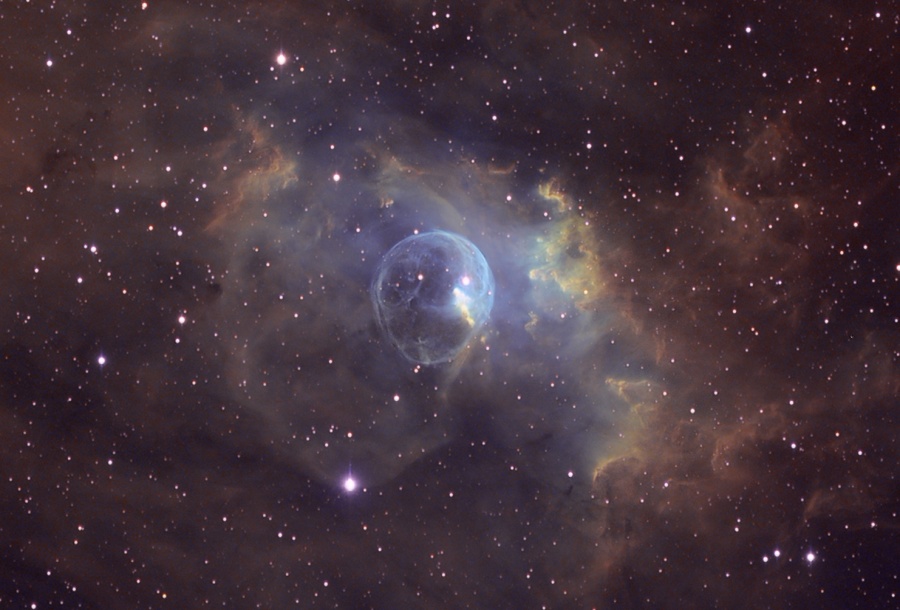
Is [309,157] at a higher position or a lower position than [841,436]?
higher

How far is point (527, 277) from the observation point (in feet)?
16.8

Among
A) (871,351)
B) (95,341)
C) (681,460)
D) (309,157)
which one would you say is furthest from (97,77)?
(871,351)

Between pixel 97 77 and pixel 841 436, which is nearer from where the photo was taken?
pixel 97 77

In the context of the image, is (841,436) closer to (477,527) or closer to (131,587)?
(477,527)

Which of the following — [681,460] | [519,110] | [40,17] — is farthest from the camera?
[681,460]

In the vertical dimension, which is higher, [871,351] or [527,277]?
[527,277]

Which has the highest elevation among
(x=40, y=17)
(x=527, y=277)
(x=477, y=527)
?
(x=40, y=17)

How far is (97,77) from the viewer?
4652 millimetres

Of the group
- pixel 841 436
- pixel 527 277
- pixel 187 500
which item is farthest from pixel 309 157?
pixel 841 436

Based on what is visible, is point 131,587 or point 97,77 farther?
point 131,587

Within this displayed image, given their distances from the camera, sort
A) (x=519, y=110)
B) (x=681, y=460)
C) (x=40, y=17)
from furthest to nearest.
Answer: (x=681, y=460)
(x=519, y=110)
(x=40, y=17)

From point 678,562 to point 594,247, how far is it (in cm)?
267

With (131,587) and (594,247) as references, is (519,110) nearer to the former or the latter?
(594,247)

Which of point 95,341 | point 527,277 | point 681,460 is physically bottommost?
point 681,460
